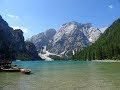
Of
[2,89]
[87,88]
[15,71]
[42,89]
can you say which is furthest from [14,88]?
[15,71]

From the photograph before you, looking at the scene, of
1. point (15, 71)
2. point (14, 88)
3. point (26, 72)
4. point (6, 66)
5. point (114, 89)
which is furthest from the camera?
point (6, 66)

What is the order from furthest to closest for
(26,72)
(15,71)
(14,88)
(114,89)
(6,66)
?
(6,66)
(15,71)
(26,72)
(14,88)
(114,89)

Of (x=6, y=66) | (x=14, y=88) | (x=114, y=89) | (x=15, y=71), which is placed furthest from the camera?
(x=6, y=66)

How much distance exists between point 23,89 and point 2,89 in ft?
10.2

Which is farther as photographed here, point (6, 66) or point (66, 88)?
point (6, 66)

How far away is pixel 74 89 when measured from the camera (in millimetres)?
39250

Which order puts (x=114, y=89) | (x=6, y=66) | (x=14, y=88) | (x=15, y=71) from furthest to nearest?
(x=6, y=66) → (x=15, y=71) → (x=14, y=88) → (x=114, y=89)

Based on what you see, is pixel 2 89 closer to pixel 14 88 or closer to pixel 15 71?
pixel 14 88

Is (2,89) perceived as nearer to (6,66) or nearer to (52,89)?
(52,89)

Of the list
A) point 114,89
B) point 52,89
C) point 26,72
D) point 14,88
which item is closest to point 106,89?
point 114,89

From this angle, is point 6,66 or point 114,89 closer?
point 114,89

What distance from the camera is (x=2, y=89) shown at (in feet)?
132

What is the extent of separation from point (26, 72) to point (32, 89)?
109 ft

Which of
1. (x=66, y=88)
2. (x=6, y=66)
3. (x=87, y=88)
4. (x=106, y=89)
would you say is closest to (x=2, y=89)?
(x=66, y=88)
